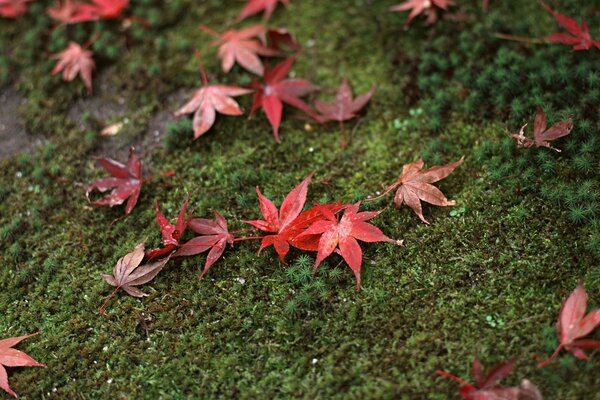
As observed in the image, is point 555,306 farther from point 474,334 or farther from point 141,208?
point 141,208

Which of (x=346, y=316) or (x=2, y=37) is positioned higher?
(x=2, y=37)

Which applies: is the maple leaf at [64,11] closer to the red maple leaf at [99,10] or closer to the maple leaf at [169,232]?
the red maple leaf at [99,10]

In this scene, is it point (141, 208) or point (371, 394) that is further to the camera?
point (141, 208)

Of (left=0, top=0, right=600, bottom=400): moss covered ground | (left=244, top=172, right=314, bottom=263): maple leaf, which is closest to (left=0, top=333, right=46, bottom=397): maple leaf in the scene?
(left=0, top=0, right=600, bottom=400): moss covered ground

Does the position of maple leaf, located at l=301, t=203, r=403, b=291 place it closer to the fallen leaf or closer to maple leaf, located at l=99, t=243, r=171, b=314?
maple leaf, located at l=99, t=243, r=171, b=314

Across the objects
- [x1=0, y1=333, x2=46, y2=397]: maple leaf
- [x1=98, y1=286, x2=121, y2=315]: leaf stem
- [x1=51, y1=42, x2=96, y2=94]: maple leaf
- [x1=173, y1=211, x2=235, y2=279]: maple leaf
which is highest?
[x1=51, y1=42, x2=96, y2=94]: maple leaf

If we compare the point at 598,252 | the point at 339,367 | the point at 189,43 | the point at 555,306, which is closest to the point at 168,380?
the point at 339,367

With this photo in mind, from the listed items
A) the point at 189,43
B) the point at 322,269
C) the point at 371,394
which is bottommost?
the point at 371,394
